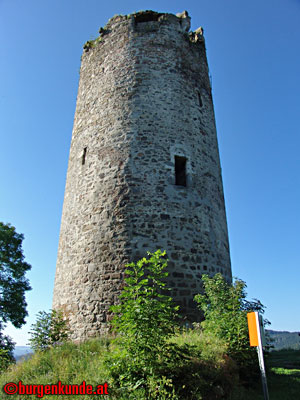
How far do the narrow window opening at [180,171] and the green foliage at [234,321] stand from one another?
127 inches

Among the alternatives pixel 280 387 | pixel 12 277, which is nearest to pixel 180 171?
pixel 280 387

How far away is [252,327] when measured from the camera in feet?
13.7

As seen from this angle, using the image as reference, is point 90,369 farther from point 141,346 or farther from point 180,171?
point 180,171

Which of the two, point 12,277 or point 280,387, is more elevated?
point 12,277

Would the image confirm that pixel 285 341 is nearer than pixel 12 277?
No

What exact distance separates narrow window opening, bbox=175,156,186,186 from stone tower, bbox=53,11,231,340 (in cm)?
3

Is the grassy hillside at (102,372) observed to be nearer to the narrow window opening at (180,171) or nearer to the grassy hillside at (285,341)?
the grassy hillside at (285,341)

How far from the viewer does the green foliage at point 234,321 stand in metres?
5.59

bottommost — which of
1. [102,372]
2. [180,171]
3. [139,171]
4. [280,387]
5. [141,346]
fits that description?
[280,387]

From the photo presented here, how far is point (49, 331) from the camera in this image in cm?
755

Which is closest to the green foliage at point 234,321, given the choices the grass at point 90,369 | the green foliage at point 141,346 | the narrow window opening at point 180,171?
the grass at point 90,369

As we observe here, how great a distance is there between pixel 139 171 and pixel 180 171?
55.2 inches

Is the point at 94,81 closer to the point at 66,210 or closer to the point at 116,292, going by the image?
the point at 66,210

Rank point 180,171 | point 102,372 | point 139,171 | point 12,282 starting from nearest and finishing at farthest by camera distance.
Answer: point 102,372 → point 139,171 → point 180,171 → point 12,282
